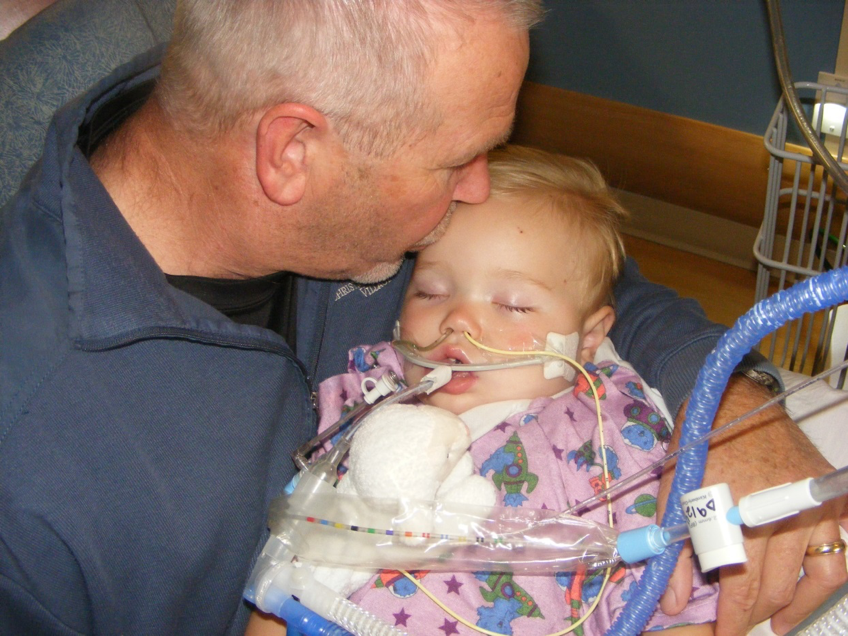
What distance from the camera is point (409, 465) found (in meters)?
1.17

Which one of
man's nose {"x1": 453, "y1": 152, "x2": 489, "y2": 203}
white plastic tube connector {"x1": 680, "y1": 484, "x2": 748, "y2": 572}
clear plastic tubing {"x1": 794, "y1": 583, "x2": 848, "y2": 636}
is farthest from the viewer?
man's nose {"x1": 453, "y1": 152, "x2": 489, "y2": 203}

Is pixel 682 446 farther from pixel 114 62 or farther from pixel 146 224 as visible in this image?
pixel 114 62

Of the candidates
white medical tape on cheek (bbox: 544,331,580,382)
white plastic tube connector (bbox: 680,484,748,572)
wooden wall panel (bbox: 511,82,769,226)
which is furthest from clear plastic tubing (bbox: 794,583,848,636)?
wooden wall panel (bbox: 511,82,769,226)

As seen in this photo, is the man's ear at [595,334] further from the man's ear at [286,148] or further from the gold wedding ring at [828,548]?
the man's ear at [286,148]

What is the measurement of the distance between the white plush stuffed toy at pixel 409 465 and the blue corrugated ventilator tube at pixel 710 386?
0.94 feet

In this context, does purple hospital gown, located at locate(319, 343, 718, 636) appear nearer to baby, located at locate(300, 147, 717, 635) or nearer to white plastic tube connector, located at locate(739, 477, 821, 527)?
baby, located at locate(300, 147, 717, 635)

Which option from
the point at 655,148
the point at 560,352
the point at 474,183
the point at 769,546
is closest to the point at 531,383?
the point at 560,352

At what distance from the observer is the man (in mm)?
1136

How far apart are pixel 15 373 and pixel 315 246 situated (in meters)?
0.53

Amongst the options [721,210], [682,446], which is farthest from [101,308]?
[721,210]

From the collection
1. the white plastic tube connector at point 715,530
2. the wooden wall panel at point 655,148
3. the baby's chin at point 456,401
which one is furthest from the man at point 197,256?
the wooden wall panel at point 655,148

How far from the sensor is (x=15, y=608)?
1097mm

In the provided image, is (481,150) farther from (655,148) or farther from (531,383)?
(655,148)

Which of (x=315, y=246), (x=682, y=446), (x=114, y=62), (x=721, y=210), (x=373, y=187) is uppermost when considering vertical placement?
(x=114, y=62)
